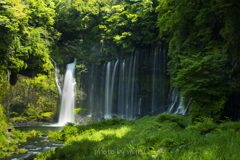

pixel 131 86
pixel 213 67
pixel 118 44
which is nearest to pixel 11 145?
pixel 213 67

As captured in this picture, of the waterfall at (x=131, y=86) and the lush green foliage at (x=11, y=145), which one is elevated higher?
the waterfall at (x=131, y=86)

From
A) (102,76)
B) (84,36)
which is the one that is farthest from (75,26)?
(102,76)

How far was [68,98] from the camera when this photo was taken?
81.7 ft

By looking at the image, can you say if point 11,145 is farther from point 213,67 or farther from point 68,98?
point 68,98

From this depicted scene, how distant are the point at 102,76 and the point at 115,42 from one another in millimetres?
5699

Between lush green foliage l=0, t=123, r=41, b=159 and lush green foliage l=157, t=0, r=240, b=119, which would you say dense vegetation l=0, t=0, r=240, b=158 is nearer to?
lush green foliage l=157, t=0, r=240, b=119

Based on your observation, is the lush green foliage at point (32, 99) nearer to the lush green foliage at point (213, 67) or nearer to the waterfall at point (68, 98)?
the waterfall at point (68, 98)

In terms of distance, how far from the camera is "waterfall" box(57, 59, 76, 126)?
23625 millimetres

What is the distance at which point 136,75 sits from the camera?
83.1 feet

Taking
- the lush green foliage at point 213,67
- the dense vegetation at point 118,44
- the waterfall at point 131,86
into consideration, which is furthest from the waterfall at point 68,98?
the lush green foliage at point 213,67


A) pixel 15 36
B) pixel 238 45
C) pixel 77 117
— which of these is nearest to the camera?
pixel 238 45

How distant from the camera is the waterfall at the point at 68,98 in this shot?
2362 centimetres

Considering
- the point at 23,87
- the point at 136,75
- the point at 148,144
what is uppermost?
the point at 136,75

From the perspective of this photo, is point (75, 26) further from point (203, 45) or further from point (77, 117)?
point (203, 45)
